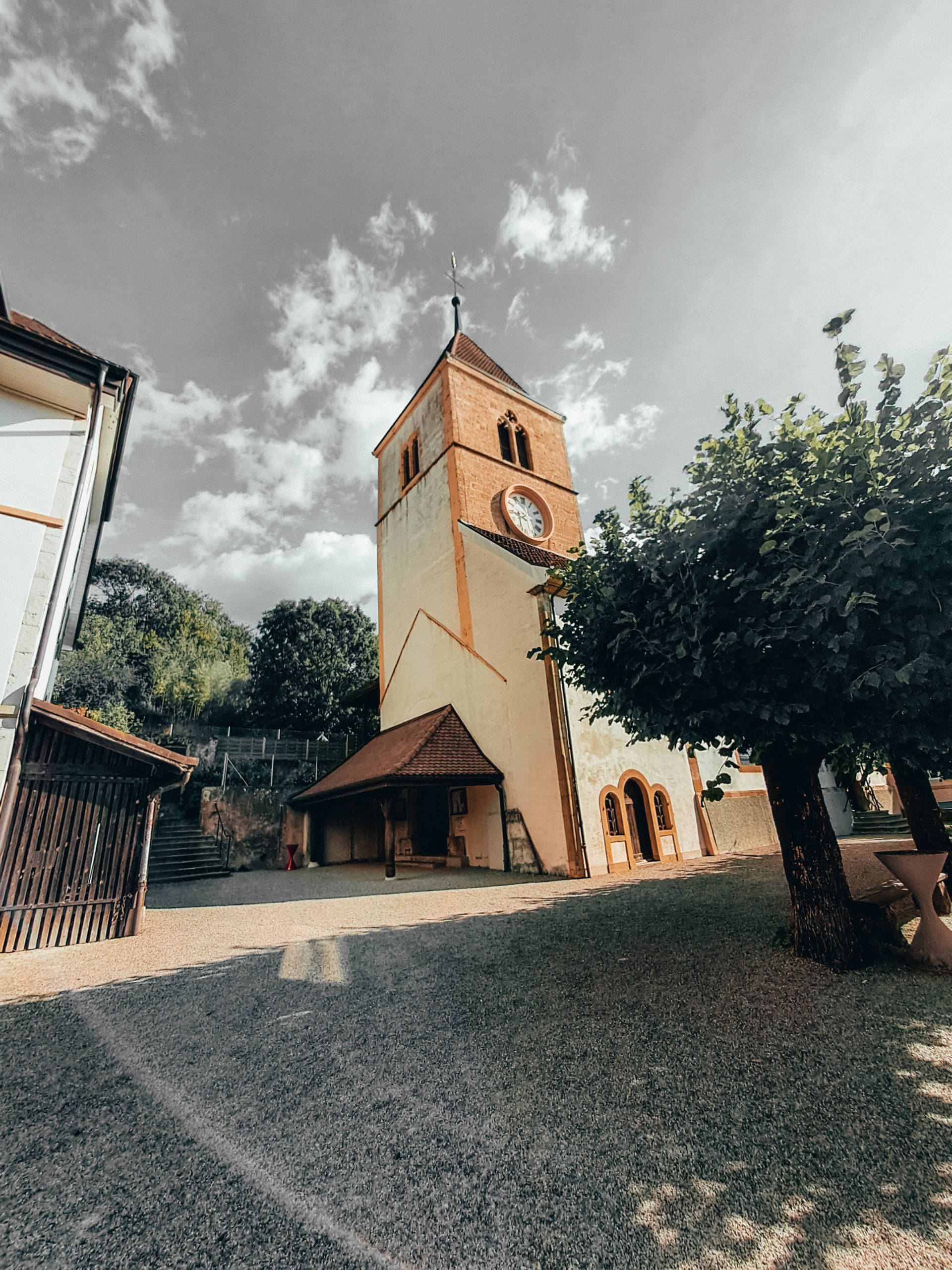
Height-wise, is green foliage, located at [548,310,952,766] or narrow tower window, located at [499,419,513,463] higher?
narrow tower window, located at [499,419,513,463]

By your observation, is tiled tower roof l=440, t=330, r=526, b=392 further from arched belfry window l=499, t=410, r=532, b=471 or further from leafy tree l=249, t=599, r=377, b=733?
leafy tree l=249, t=599, r=377, b=733

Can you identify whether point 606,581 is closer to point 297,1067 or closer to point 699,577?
point 699,577

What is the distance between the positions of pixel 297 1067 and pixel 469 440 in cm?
1707

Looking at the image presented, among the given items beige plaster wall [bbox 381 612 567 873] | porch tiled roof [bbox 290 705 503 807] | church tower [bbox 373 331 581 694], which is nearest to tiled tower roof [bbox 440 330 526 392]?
church tower [bbox 373 331 581 694]

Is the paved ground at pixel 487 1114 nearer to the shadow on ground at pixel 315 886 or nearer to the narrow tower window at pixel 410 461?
the shadow on ground at pixel 315 886

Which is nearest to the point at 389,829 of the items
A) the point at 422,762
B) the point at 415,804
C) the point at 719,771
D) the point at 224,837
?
the point at 422,762

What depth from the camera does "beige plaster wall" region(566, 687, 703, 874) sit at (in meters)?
11.1

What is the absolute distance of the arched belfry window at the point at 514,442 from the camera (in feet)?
62.0

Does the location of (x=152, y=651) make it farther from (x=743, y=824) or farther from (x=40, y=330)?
(x=743, y=824)

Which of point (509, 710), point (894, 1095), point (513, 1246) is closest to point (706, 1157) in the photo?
point (513, 1246)

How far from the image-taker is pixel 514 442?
62.3ft

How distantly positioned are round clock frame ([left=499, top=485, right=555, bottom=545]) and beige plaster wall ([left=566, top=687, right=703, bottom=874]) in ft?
23.7

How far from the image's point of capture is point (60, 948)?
22.0 ft

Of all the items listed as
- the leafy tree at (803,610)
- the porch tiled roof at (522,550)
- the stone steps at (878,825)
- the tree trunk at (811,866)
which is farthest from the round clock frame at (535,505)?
the stone steps at (878,825)
